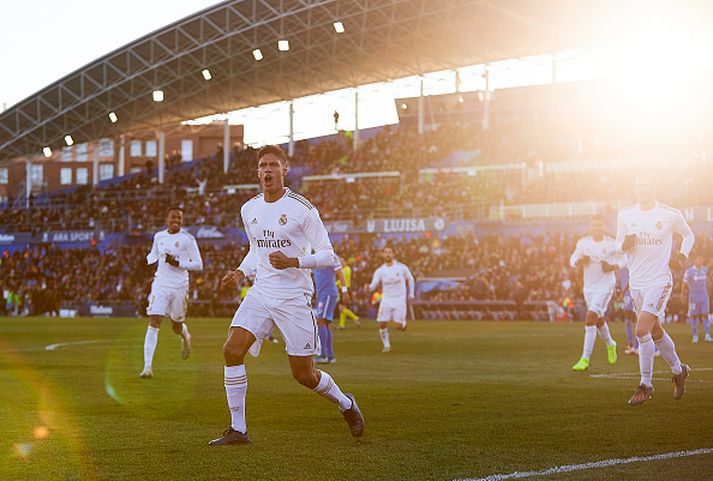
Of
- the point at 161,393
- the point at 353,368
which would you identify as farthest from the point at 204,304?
the point at 161,393

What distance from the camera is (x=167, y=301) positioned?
1633cm

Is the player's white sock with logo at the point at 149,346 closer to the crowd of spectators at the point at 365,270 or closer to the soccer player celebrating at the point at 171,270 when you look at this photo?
the soccer player celebrating at the point at 171,270

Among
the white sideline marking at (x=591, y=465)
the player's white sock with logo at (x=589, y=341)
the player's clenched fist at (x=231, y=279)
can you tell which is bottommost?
the white sideline marking at (x=591, y=465)

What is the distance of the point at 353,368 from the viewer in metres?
17.8

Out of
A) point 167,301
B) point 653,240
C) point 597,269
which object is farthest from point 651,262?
point 167,301

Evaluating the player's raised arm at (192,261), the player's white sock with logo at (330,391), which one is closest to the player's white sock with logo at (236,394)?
the player's white sock with logo at (330,391)

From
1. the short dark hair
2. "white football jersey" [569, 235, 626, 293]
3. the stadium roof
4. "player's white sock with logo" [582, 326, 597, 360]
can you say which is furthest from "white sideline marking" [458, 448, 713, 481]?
the stadium roof

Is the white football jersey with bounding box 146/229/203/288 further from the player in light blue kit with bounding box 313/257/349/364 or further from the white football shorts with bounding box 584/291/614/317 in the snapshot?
the white football shorts with bounding box 584/291/614/317

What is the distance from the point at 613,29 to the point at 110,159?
73583 mm

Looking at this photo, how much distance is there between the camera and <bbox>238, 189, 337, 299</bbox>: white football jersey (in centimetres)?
884

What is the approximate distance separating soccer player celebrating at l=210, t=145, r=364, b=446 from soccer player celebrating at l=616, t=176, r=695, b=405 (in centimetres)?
470

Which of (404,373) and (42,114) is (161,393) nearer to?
(404,373)

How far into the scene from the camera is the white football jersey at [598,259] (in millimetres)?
17344

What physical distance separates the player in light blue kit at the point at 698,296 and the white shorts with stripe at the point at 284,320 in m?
19.8
